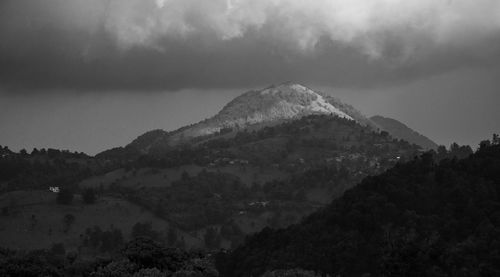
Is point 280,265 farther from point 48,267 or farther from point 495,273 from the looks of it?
point 48,267

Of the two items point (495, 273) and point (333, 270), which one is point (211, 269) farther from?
point (333, 270)

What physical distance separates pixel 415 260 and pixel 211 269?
Answer: 28514 millimetres

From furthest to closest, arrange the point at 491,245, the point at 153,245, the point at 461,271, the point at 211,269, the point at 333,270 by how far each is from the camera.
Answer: the point at 333,270 → the point at 491,245 → the point at 461,271 → the point at 153,245 → the point at 211,269

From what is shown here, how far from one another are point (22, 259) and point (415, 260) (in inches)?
2099

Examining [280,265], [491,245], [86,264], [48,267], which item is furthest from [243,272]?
[48,267]

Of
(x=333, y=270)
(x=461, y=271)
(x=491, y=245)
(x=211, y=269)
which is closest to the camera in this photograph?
(x=211, y=269)

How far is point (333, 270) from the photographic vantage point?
655 feet

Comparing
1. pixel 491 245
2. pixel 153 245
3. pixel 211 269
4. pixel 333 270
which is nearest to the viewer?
pixel 211 269

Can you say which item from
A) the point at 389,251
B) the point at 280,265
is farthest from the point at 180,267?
the point at 280,265

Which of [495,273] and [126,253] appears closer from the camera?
[126,253]

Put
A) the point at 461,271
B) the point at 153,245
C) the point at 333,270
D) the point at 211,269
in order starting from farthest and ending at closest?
the point at 333,270
the point at 461,271
the point at 153,245
the point at 211,269

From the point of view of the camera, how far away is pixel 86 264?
13550 centimetres

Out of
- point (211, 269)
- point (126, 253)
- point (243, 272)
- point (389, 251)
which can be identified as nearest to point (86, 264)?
point (126, 253)

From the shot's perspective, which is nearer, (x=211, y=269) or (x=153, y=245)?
(x=211, y=269)
